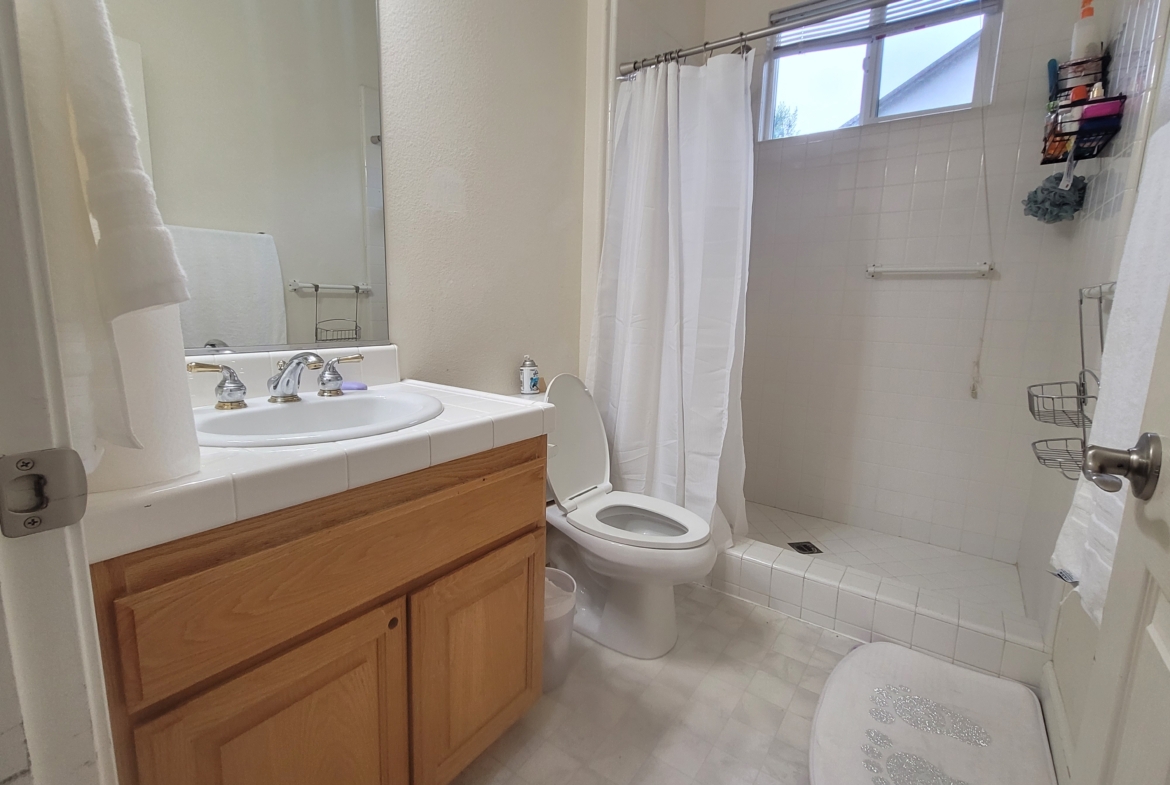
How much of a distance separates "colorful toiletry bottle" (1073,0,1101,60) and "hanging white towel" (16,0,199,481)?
223 centimetres

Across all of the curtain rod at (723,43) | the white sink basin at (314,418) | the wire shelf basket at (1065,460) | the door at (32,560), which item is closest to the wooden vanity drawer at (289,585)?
the white sink basin at (314,418)

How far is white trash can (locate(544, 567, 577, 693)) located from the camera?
1410mm

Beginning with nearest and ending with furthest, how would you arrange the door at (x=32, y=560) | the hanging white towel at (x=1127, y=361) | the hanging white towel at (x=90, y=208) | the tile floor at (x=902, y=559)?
the door at (x=32, y=560)
the hanging white towel at (x=90, y=208)
the hanging white towel at (x=1127, y=361)
the tile floor at (x=902, y=559)

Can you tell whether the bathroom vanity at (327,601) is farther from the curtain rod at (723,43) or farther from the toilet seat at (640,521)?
the curtain rod at (723,43)

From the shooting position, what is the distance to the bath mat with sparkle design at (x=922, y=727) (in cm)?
119

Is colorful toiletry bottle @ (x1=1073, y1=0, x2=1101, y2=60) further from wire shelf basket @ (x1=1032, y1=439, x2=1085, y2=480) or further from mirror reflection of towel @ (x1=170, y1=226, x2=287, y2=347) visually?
mirror reflection of towel @ (x1=170, y1=226, x2=287, y2=347)

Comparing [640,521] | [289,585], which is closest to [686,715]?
[640,521]

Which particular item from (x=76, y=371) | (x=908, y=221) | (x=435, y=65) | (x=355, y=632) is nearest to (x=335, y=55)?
(x=435, y=65)

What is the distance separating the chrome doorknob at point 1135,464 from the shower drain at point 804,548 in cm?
167

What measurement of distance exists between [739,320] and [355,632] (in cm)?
145

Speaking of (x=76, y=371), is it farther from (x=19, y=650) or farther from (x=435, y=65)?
(x=435, y=65)

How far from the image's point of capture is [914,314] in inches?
87.6

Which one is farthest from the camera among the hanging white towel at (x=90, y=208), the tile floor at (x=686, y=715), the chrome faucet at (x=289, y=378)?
the tile floor at (x=686, y=715)

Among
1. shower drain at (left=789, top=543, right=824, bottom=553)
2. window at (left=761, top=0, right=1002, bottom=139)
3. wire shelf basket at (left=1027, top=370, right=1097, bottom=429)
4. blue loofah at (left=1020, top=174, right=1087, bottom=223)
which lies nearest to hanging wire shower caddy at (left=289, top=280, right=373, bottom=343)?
wire shelf basket at (left=1027, top=370, right=1097, bottom=429)
